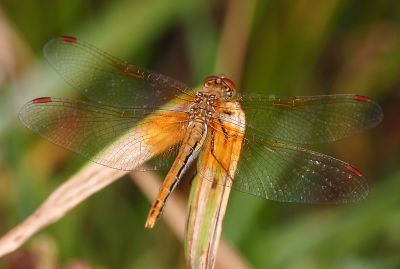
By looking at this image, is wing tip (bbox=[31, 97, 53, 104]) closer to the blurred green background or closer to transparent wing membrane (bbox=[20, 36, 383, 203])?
transparent wing membrane (bbox=[20, 36, 383, 203])

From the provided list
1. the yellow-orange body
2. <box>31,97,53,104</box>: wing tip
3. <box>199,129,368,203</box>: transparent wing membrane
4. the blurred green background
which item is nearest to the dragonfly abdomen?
the yellow-orange body

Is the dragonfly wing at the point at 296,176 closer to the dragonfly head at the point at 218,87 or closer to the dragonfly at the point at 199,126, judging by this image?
the dragonfly at the point at 199,126

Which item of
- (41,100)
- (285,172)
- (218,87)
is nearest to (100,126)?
(41,100)

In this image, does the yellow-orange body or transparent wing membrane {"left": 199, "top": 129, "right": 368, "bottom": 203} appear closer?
transparent wing membrane {"left": 199, "top": 129, "right": 368, "bottom": 203}

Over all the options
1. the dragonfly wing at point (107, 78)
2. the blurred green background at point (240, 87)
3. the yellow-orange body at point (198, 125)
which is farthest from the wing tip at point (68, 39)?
the yellow-orange body at point (198, 125)

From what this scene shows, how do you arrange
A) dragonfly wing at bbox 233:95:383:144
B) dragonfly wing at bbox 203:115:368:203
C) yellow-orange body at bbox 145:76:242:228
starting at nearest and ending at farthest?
1. dragonfly wing at bbox 203:115:368:203
2. yellow-orange body at bbox 145:76:242:228
3. dragonfly wing at bbox 233:95:383:144

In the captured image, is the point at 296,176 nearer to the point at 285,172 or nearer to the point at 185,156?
the point at 285,172

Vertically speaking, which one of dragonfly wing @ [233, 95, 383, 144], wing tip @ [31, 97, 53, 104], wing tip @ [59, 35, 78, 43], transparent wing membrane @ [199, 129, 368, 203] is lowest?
transparent wing membrane @ [199, 129, 368, 203]

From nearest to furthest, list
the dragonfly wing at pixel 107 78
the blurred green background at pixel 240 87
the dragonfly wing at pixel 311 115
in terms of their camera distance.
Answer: the dragonfly wing at pixel 311 115 < the dragonfly wing at pixel 107 78 < the blurred green background at pixel 240 87
